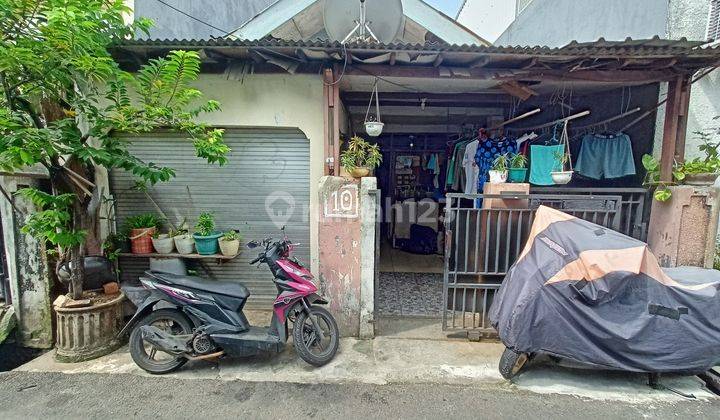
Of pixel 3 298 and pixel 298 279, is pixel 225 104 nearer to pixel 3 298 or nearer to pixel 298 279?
pixel 298 279

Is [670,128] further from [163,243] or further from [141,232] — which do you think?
[141,232]

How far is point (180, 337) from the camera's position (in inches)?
126

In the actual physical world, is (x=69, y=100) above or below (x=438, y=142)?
below

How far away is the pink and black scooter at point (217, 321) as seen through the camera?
10.5 feet

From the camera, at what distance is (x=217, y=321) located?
10.7 ft

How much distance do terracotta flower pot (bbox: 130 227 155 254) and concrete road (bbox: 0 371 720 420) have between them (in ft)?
5.51

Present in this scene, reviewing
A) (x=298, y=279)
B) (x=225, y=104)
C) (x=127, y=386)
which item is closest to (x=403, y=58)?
(x=225, y=104)

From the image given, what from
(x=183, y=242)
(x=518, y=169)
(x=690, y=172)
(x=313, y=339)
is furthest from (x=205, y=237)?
(x=690, y=172)

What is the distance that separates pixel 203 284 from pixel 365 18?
458 centimetres

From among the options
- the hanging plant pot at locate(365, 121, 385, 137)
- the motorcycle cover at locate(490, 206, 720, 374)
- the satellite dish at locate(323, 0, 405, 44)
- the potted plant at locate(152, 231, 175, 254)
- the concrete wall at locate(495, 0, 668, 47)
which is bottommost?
the motorcycle cover at locate(490, 206, 720, 374)

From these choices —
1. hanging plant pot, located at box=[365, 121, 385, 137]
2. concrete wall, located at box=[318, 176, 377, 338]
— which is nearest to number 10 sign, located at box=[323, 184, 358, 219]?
concrete wall, located at box=[318, 176, 377, 338]

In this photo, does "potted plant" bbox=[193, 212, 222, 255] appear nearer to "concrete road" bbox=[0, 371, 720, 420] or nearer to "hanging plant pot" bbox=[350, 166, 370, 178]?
"concrete road" bbox=[0, 371, 720, 420]

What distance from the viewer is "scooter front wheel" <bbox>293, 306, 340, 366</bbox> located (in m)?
3.29

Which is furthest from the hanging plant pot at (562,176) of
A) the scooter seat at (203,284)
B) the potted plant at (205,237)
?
the potted plant at (205,237)
